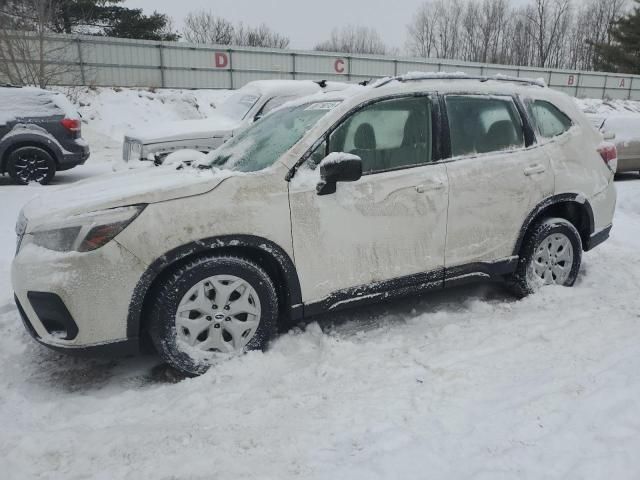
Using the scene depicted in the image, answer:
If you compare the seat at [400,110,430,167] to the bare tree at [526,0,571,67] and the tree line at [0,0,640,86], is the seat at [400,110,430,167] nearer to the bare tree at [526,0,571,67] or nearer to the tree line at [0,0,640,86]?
the tree line at [0,0,640,86]

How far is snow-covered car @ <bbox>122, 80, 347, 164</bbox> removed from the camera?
7285 millimetres

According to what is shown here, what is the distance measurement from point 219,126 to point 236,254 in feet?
16.7

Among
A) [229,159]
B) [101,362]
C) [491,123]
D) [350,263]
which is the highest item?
[491,123]

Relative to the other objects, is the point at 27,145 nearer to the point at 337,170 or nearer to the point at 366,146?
the point at 366,146

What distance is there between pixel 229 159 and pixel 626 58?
55846 mm

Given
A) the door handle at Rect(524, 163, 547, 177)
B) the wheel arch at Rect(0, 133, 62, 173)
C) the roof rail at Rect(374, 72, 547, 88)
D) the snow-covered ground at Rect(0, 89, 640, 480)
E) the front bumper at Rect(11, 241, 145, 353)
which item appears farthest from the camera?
the wheel arch at Rect(0, 133, 62, 173)

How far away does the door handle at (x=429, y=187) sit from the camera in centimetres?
352

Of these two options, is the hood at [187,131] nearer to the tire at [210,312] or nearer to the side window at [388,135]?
the side window at [388,135]

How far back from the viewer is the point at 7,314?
3875 millimetres

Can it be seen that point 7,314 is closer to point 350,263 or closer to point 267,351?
point 267,351

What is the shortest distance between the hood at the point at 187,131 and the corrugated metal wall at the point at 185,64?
40.4 feet

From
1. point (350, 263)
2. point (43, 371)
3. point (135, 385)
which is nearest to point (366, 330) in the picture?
point (350, 263)

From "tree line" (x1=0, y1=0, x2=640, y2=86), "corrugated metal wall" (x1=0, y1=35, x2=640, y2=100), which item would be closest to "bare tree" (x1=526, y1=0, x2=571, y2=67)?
"tree line" (x1=0, y1=0, x2=640, y2=86)

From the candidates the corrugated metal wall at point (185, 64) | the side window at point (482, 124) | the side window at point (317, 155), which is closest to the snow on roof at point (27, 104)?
the side window at point (317, 155)
